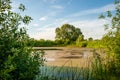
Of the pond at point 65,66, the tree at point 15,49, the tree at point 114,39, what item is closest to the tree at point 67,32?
the pond at point 65,66

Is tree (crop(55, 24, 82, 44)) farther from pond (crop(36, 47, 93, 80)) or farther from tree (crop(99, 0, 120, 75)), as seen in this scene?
tree (crop(99, 0, 120, 75))

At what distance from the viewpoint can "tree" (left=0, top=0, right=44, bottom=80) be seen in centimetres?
369

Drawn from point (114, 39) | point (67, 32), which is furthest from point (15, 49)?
point (67, 32)

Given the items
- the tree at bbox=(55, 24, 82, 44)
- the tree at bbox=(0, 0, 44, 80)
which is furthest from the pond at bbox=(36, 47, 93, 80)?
the tree at bbox=(55, 24, 82, 44)

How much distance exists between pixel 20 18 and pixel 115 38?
6784 millimetres

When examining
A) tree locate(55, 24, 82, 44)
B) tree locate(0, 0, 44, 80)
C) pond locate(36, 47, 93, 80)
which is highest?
tree locate(55, 24, 82, 44)

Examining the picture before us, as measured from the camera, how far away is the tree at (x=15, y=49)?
3688 mm

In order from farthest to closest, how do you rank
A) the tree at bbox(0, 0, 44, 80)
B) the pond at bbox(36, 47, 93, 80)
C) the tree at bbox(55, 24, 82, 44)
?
the tree at bbox(55, 24, 82, 44)
the pond at bbox(36, 47, 93, 80)
the tree at bbox(0, 0, 44, 80)

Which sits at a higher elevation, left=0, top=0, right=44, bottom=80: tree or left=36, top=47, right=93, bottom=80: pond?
left=0, top=0, right=44, bottom=80: tree

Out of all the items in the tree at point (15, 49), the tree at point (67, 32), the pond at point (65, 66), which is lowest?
the pond at point (65, 66)

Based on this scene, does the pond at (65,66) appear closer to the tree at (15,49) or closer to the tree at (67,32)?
the tree at (15,49)

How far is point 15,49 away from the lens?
12.0 ft

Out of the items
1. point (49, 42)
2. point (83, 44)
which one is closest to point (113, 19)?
point (83, 44)

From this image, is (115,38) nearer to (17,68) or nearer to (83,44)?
(17,68)
